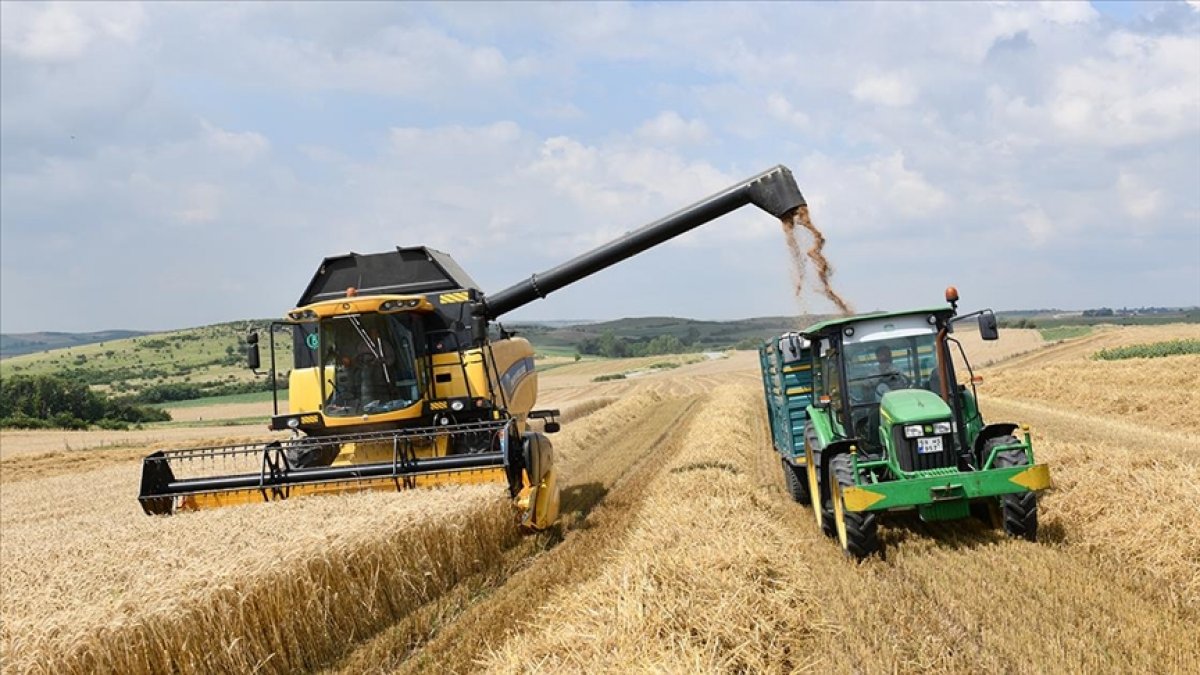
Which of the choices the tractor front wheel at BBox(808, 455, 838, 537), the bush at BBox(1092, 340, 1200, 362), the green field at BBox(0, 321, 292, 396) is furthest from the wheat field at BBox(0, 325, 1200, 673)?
the green field at BBox(0, 321, 292, 396)

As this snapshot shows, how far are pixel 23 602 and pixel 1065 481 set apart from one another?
823 cm

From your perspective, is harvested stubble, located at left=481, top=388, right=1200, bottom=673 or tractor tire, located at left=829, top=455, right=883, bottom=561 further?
tractor tire, located at left=829, top=455, right=883, bottom=561

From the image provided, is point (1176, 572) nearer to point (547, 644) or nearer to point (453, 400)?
point (547, 644)

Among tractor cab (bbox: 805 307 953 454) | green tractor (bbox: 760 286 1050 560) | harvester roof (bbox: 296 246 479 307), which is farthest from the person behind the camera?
harvester roof (bbox: 296 246 479 307)

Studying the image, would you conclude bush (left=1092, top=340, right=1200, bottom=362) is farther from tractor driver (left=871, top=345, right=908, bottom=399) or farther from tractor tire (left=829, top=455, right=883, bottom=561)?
tractor tire (left=829, top=455, right=883, bottom=561)

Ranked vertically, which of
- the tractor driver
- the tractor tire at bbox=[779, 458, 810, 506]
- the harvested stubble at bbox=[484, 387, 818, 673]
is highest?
the tractor driver

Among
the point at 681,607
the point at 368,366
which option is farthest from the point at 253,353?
the point at 681,607

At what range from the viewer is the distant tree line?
139ft

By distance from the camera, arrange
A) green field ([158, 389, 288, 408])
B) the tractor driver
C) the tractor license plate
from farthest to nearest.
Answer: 1. green field ([158, 389, 288, 408])
2. the tractor driver
3. the tractor license plate

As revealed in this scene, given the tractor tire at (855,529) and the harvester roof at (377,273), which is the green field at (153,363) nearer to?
the harvester roof at (377,273)

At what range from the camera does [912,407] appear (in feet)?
23.1

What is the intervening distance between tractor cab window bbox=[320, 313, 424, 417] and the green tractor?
4228 millimetres

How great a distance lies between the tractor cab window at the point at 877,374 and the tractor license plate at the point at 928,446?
74 centimetres

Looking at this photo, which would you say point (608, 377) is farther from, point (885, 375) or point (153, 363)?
point (885, 375)
